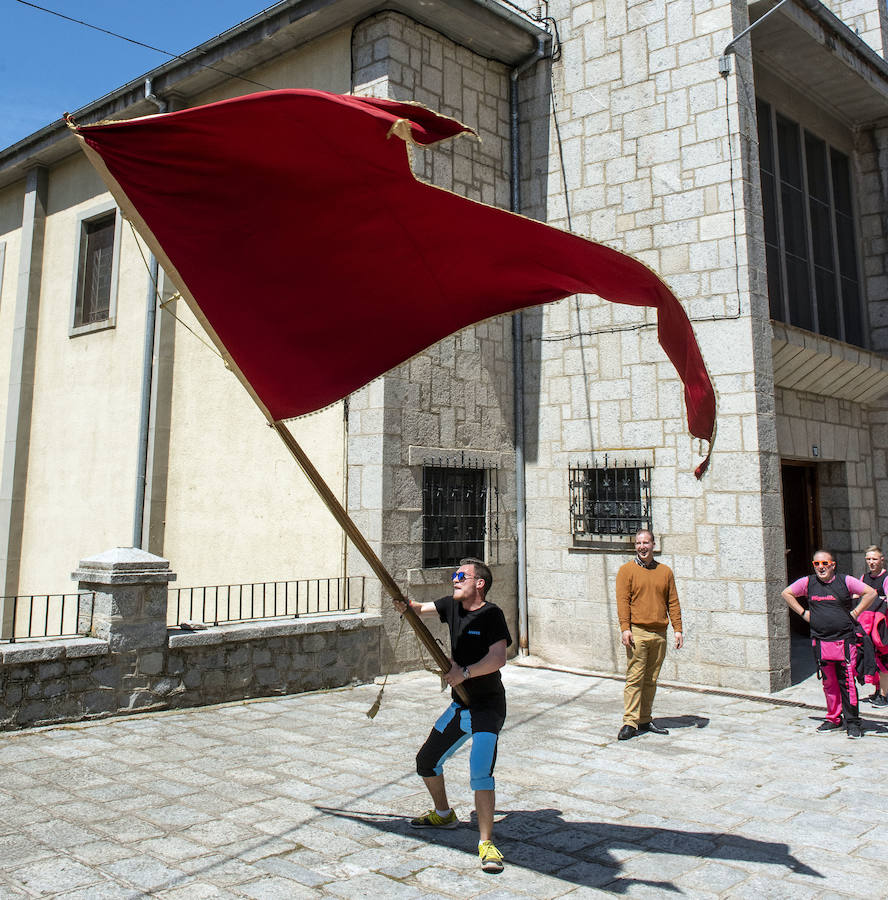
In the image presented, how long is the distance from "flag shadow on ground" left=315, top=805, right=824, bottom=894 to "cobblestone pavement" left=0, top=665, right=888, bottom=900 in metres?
0.01

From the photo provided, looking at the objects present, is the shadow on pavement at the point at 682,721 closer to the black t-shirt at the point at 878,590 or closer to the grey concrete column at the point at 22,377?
the black t-shirt at the point at 878,590

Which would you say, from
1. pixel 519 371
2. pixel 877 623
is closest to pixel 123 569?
pixel 519 371

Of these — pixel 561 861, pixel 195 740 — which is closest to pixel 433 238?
pixel 561 861

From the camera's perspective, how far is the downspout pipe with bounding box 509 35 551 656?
10242 millimetres

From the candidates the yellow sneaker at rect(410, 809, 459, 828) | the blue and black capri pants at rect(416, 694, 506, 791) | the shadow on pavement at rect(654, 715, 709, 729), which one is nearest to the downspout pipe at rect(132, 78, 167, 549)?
the shadow on pavement at rect(654, 715, 709, 729)

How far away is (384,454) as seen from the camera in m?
8.97

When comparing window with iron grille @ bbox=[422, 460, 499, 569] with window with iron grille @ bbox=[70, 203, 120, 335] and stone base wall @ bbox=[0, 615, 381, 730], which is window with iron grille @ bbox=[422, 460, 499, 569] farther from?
window with iron grille @ bbox=[70, 203, 120, 335]

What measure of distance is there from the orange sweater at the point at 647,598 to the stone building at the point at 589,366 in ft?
5.92

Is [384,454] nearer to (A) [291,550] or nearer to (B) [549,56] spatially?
(A) [291,550]

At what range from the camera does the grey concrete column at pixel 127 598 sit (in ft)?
23.2

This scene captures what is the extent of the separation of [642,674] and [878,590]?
2.49 metres

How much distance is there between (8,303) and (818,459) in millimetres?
12986

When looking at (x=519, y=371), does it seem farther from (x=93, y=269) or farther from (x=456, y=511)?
(x=93, y=269)

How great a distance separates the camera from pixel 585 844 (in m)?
4.47
